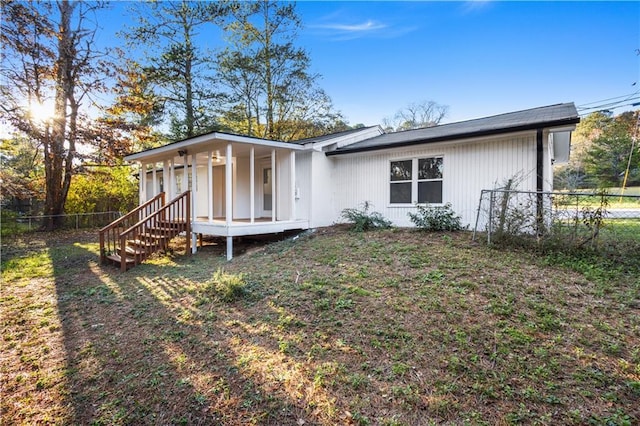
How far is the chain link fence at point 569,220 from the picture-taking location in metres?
5.21

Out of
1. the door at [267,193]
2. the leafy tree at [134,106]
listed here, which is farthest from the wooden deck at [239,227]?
the leafy tree at [134,106]

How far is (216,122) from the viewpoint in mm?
17875

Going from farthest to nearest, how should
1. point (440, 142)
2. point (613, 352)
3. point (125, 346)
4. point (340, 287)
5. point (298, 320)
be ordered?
point (440, 142) < point (340, 287) < point (298, 320) < point (125, 346) < point (613, 352)

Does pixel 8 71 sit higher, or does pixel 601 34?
pixel 601 34

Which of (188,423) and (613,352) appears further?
(613,352)

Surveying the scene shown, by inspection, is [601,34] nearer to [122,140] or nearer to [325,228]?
[325,228]

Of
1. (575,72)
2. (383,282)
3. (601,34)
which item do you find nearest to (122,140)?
(383,282)

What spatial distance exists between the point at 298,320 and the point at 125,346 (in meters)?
1.91

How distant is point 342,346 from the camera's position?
3125mm

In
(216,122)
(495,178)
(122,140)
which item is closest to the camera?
(495,178)

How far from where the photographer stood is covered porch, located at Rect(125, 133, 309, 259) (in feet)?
25.0

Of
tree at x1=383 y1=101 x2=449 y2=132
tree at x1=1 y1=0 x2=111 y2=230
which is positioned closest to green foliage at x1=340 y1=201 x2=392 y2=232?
tree at x1=1 y1=0 x2=111 y2=230

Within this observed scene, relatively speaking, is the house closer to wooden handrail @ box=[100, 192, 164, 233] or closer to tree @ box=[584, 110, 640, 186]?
wooden handrail @ box=[100, 192, 164, 233]

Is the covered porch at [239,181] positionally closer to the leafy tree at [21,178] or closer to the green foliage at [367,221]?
the green foliage at [367,221]
